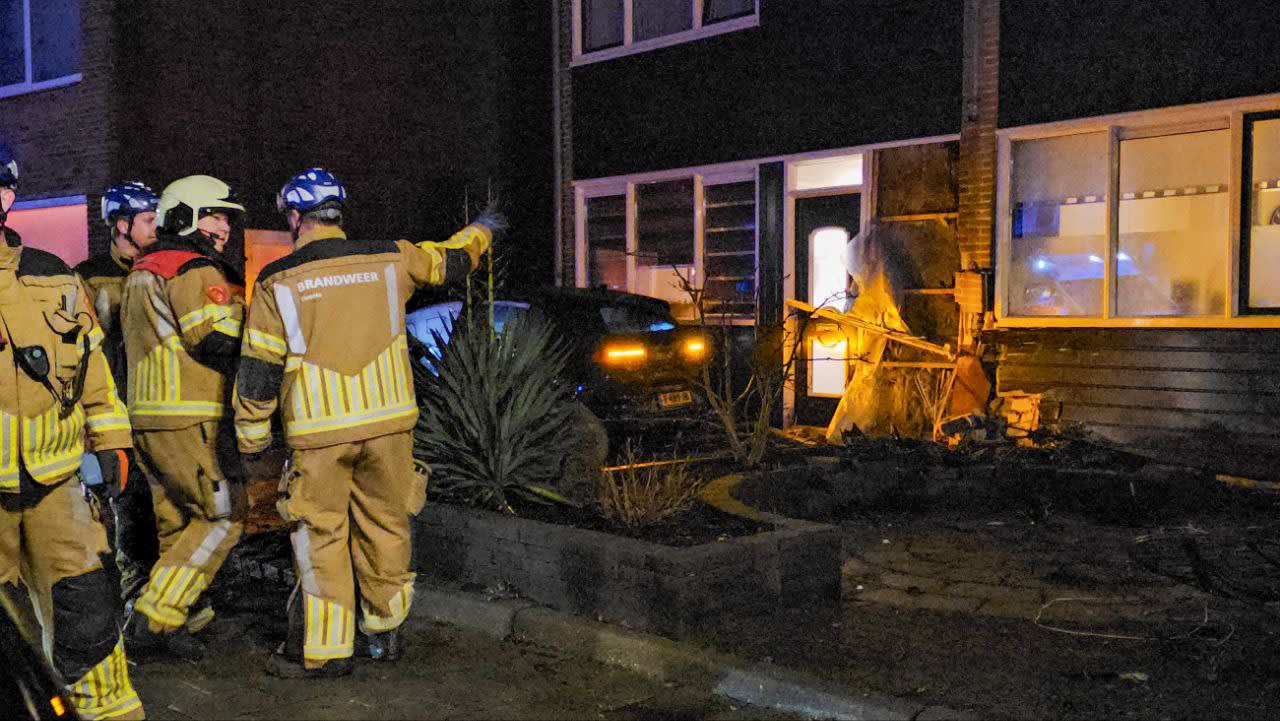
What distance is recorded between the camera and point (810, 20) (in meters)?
13.2

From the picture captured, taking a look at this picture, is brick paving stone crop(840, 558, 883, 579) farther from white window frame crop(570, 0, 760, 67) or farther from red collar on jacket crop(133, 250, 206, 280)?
white window frame crop(570, 0, 760, 67)

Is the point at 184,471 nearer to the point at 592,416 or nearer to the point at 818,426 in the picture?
the point at 592,416

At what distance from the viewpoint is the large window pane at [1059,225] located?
1139 cm

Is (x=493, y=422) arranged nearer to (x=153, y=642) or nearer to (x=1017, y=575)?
(x=153, y=642)

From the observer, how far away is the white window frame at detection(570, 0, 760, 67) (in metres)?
13.9

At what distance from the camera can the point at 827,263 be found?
44.2 feet

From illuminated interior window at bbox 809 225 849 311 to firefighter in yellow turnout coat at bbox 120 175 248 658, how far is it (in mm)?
8349

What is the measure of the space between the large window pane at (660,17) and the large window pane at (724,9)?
0.22 meters

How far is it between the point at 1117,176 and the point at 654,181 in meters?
5.68

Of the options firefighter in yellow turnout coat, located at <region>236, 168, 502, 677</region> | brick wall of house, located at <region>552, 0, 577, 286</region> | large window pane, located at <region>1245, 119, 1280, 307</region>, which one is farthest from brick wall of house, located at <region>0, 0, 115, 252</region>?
large window pane, located at <region>1245, 119, 1280, 307</region>

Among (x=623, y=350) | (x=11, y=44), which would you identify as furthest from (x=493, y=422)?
(x=11, y=44)

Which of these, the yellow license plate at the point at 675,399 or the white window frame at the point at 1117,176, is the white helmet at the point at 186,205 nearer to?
the yellow license plate at the point at 675,399

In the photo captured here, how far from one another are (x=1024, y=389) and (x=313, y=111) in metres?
10.0

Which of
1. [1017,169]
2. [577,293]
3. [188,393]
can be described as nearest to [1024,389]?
[1017,169]
